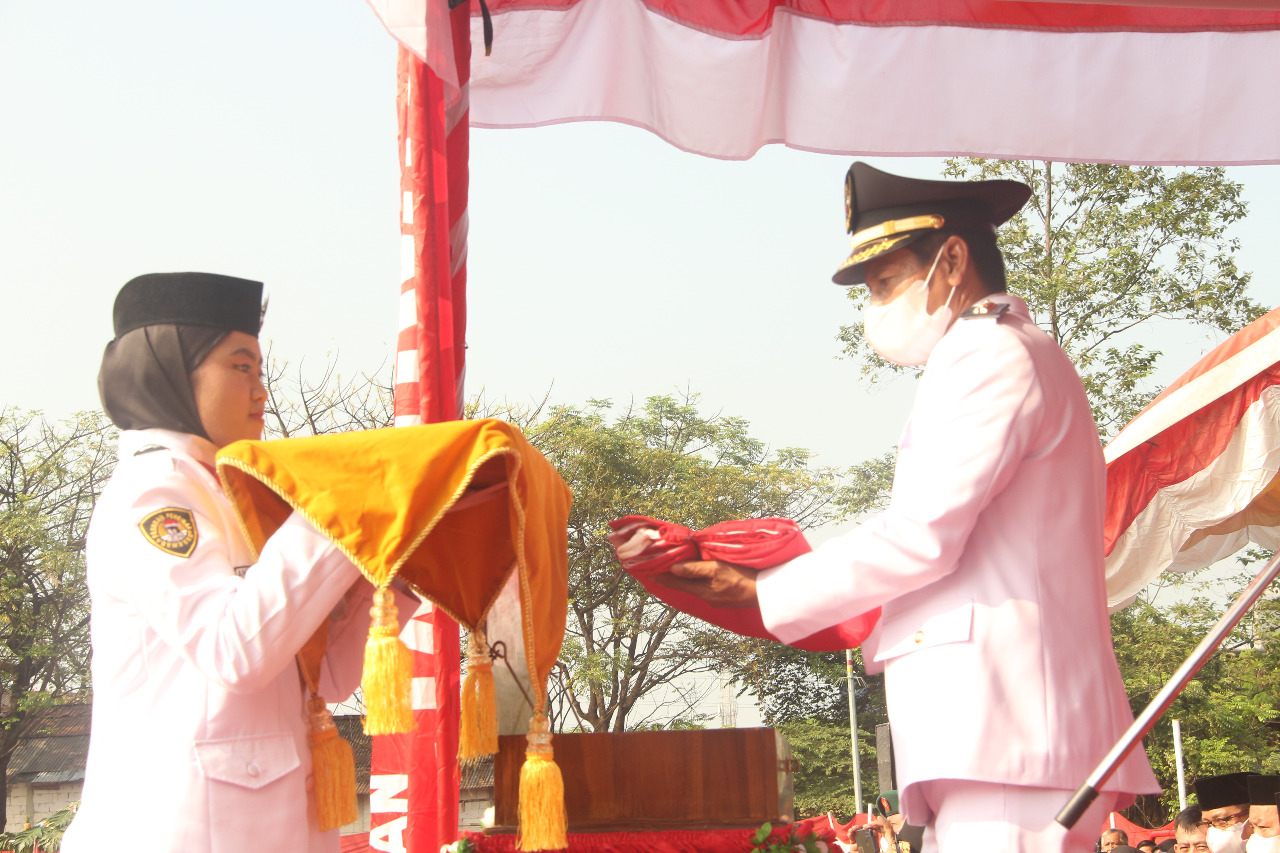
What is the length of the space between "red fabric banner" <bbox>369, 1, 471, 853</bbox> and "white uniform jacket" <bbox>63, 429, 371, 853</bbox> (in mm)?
1061

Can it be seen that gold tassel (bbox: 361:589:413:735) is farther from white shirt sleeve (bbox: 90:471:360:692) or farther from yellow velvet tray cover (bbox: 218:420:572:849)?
white shirt sleeve (bbox: 90:471:360:692)

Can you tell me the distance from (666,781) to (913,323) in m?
1.32

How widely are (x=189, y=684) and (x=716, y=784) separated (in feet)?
4.51

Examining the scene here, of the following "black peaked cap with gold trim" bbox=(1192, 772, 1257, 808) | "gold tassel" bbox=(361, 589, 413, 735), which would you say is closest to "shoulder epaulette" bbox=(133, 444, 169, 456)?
"gold tassel" bbox=(361, 589, 413, 735)

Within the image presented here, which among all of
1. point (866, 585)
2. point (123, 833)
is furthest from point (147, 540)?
point (866, 585)

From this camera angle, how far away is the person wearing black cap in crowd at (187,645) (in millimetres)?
2041

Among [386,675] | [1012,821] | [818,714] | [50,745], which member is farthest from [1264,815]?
[818,714]

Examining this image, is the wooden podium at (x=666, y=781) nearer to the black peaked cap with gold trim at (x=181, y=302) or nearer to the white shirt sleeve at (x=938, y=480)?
the white shirt sleeve at (x=938, y=480)

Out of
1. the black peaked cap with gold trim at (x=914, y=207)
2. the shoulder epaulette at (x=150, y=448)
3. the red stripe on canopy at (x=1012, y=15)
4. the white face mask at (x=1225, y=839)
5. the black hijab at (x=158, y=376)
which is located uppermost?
the red stripe on canopy at (x=1012, y=15)

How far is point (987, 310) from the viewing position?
241 centimetres

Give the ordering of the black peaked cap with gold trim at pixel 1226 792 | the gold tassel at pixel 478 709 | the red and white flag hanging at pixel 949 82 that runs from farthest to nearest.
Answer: the black peaked cap with gold trim at pixel 1226 792 < the red and white flag hanging at pixel 949 82 < the gold tassel at pixel 478 709

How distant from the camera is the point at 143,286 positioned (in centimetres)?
243

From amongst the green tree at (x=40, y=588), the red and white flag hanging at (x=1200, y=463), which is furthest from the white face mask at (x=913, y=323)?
the green tree at (x=40, y=588)

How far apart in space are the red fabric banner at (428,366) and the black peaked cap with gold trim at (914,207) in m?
1.40
